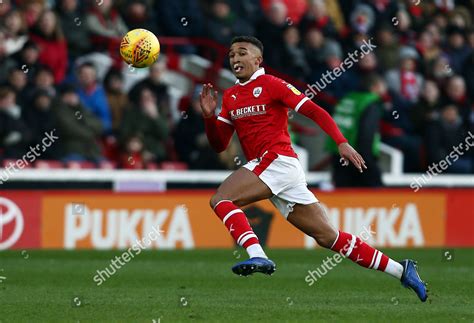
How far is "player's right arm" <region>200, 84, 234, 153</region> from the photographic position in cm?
959

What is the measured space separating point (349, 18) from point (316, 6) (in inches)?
52.0

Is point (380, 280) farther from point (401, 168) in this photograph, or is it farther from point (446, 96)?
point (446, 96)

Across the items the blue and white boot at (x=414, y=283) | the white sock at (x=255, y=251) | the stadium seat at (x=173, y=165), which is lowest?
the blue and white boot at (x=414, y=283)

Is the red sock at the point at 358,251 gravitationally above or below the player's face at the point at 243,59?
below

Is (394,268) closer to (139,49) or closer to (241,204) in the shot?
(241,204)

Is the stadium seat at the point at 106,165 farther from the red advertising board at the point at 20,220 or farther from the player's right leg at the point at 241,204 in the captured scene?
the player's right leg at the point at 241,204

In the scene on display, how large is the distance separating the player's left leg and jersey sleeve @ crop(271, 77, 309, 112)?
83 cm

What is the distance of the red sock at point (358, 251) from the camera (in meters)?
9.48

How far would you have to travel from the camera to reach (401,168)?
19.4 meters

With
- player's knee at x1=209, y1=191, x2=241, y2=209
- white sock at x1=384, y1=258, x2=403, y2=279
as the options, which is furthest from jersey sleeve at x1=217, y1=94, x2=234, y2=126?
white sock at x1=384, y1=258, x2=403, y2=279

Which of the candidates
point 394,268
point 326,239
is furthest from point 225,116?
point 394,268

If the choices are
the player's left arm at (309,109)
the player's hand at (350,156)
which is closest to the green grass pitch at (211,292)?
the player's hand at (350,156)

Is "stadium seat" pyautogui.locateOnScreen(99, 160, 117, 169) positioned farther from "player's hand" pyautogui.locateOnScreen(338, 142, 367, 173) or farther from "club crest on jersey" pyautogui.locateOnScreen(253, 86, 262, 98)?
"player's hand" pyautogui.locateOnScreen(338, 142, 367, 173)

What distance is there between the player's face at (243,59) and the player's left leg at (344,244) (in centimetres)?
116
